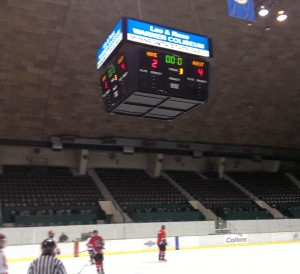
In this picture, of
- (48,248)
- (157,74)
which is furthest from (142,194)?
(48,248)

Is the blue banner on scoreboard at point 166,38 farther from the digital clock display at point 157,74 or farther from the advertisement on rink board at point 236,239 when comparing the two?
the advertisement on rink board at point 236,239

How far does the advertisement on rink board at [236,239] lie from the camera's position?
20127 millimetres

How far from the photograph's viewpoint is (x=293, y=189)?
3341 cm

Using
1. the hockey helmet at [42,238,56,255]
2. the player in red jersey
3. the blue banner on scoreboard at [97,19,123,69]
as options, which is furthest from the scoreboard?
the hockey helmet at [42,238,56,255]

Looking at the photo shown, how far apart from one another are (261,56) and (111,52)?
1561 centimetres

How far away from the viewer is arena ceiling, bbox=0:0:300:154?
18.3 meters

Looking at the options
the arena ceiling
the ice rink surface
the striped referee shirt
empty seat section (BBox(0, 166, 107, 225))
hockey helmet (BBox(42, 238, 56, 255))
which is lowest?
the ice rink surface

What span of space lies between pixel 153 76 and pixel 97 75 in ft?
42.1

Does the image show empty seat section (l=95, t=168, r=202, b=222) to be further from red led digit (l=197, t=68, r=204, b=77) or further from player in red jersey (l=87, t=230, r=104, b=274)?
red led digit (l=197, t=68, r=204, b=77)

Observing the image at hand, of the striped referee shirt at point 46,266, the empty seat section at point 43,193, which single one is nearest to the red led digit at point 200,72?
the striped referee shirt at point 46,266

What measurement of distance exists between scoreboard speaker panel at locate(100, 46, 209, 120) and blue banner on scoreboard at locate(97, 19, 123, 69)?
0.21 m

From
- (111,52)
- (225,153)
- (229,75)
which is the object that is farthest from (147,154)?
(111,52)

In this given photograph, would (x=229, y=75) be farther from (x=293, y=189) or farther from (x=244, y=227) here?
(x=293, y=189)

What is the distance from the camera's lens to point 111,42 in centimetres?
968
